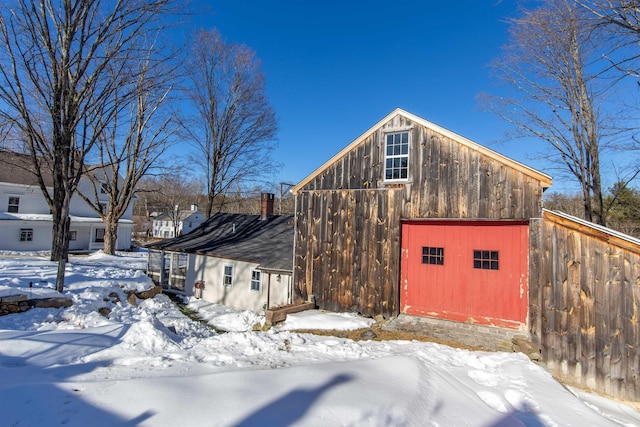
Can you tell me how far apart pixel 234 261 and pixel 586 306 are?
12.6 metres

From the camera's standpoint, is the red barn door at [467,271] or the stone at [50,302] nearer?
the red barn door at [467,271]

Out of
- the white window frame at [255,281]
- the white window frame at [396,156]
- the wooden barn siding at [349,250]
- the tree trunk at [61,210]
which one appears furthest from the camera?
the white window frame at [255,281]

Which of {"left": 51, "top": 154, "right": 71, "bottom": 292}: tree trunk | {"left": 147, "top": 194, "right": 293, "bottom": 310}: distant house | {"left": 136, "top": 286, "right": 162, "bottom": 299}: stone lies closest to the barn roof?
{"left": 147, "top": 194, "right": 293, "bottom": 310}: distant house

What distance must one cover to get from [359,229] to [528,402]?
213 inches

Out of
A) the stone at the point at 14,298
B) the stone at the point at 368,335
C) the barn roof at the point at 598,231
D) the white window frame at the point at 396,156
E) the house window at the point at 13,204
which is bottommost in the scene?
the stone at the point at 368,335

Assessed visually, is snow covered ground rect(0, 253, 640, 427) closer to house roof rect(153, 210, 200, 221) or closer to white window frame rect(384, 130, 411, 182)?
white window frame rect(384, 130, 411, 182)

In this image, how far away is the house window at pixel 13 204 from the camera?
2555 centimetres

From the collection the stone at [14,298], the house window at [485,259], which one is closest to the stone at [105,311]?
the stone at [14,298]

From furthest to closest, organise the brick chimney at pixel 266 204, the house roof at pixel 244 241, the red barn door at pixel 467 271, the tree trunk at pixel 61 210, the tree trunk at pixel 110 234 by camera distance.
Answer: the tree trunk at pixel 110 234
the brick chimney at pixel 266 204
the house roof at pixel 244 241
the tree trunk at pixel 61 210
the red barn door at pixel 467 271

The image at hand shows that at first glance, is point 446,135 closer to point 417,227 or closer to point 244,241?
point 417,227

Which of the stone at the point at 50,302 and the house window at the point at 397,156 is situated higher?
the house window at the point at 397,156

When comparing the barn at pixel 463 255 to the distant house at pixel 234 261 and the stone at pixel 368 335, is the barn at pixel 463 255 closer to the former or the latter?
the stone at pixel 368 335

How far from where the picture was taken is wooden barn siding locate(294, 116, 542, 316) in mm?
7648

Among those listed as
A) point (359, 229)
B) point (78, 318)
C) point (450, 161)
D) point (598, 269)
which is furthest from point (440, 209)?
point (78, 318)
